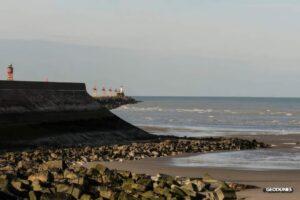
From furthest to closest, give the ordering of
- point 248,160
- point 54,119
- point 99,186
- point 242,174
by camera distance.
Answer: point 54,119
point 248,160
point 242,174
point 99,186

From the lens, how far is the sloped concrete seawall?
33219mm

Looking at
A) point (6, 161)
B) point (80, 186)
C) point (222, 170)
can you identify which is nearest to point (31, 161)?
point (6, 161)

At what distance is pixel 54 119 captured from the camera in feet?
121

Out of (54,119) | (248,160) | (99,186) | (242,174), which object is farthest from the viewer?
(54,119)

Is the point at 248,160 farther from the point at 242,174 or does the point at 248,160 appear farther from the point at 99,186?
the point at 99,186

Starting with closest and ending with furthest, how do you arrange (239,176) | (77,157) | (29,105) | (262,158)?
(239,176) → (77,157) → (262,158) → (29,105)

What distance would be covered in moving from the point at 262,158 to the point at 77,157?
8.56 metres

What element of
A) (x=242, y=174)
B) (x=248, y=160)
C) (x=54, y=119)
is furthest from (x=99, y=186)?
(x=54, y=119)

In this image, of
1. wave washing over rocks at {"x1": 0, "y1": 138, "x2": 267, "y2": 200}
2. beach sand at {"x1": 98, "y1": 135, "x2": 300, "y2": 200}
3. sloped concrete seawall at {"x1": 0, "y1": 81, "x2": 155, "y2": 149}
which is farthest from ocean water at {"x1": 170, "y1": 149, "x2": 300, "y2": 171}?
sloped concrete seawall at {"x1": 0, "y1": 81, "x2": 155, "y2": 149}

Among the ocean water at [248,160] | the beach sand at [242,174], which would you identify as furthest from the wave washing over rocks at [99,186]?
the ocean water at [248,160]

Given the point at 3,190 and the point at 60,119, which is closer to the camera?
the point at 3,190

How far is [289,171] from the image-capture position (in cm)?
2402

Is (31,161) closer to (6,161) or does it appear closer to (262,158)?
(6,161)

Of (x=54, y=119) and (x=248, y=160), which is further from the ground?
(x=54, y=119)
